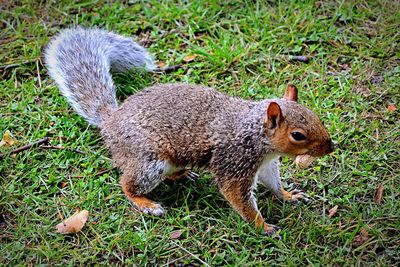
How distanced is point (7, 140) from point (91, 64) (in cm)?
81

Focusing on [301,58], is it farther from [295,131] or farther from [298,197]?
[295,131]

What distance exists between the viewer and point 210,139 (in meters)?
3.46

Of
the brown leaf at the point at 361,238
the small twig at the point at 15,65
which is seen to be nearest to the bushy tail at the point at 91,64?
the small twig at the point at 15,65

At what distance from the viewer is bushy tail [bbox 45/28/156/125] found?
3988 millimetres

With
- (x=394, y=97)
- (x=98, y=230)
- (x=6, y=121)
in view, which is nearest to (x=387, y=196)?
(x=394, y=97)

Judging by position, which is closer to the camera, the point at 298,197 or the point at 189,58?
the point at 298,197

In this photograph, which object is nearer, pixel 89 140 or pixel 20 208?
pixel 20 208

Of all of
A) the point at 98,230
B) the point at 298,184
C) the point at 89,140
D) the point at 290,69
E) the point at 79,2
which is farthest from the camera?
the point at 79,2

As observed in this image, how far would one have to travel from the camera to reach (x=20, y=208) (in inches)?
144

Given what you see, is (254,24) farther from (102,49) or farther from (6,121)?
(6,121)

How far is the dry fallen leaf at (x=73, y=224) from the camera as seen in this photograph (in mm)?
3500

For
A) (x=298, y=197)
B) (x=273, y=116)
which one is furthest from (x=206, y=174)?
(x=273, y=116)

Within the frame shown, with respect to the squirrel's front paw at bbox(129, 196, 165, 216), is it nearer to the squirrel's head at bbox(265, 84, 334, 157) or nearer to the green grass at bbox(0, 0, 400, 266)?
the green grass at bbox(0, 0, 400, 266)

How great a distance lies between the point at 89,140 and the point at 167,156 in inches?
33.1
